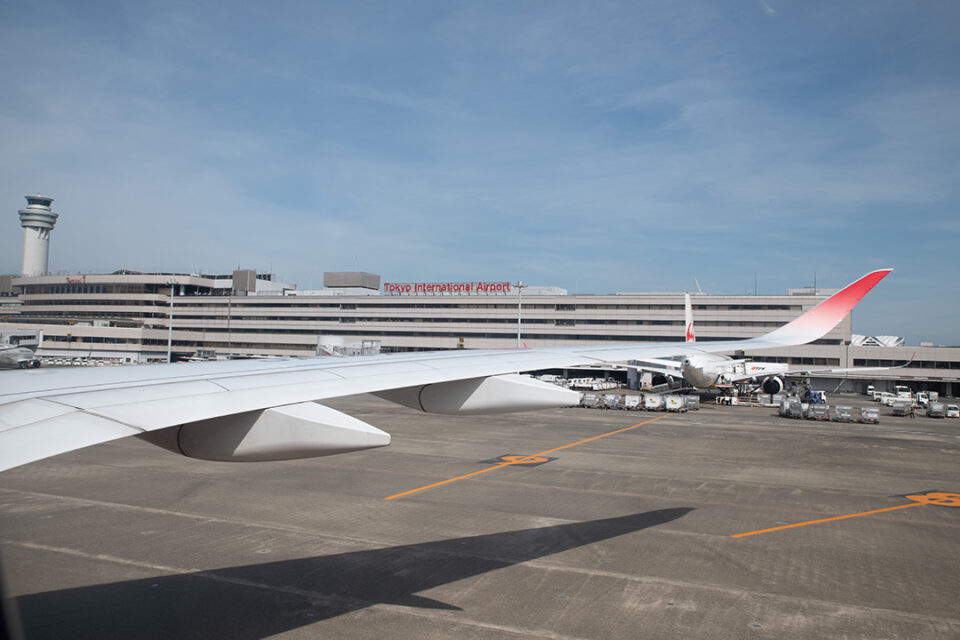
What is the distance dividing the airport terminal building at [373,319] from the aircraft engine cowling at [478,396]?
73.6 metres

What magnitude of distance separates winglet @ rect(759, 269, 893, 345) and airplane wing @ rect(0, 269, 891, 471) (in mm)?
5828

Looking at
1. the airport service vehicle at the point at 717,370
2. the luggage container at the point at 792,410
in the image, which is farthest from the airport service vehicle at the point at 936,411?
the luggage container at the point at 792,410

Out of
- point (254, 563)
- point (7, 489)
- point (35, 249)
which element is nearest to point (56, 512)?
point (7, 489)

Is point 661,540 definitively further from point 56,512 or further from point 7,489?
point 7,489

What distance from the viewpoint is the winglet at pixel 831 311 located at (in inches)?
485

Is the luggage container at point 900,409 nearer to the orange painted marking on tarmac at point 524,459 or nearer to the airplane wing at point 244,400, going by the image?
the orange painted marking on tarmac at point 524,459

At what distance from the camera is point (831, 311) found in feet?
41.0

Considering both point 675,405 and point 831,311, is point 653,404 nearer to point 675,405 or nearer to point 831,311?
point 675,405

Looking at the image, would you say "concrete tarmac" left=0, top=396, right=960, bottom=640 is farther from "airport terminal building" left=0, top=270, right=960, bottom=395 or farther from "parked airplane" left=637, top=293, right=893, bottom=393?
"airport terminal building" left=0, top=270, right=960, bottom=395

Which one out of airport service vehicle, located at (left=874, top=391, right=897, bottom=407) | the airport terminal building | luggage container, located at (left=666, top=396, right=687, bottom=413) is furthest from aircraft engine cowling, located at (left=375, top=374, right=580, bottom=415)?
the airport terminal building

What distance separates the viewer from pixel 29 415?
4.12 meters

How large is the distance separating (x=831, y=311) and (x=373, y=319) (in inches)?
3965

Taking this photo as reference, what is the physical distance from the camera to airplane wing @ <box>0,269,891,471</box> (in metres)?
4.20

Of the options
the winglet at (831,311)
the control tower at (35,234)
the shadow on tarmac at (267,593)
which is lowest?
the shadow on tarmac at (267,593)
